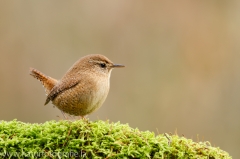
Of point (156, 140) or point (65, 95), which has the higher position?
point (65, 95)

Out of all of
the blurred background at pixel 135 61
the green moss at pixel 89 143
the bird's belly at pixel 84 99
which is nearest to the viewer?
the green moss at pixel 89 143

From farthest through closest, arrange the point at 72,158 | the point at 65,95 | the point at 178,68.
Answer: the point at 178,68
the point at 65,95
the point at 72,158

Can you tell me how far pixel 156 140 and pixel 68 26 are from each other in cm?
600

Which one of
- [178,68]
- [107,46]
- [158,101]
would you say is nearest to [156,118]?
[158,101]

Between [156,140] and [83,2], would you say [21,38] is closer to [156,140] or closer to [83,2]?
[83,2]

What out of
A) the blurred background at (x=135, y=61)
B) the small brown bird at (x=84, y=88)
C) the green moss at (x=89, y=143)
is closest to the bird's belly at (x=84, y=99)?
the small brown bird at (x=84, y=88)

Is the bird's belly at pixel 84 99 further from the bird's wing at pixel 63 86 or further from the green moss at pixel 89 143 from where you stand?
the green moss at pixel 89 143

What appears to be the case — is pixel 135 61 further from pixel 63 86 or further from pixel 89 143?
pixel 89 143

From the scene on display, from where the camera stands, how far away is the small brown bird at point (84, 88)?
164 inches

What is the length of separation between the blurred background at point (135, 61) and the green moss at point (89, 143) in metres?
4.80

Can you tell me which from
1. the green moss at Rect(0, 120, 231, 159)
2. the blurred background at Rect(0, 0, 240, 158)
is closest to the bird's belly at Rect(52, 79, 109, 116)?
the green moss at Rect(0, 120, 231, 159)

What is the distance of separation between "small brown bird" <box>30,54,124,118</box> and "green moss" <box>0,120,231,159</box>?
97cm

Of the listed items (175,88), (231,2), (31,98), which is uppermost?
(231,2)

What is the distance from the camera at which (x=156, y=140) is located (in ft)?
10.1
